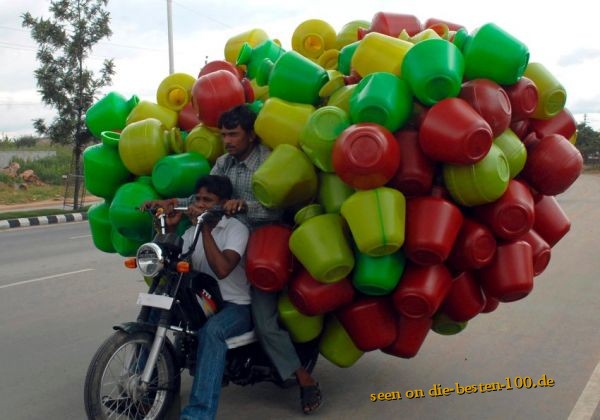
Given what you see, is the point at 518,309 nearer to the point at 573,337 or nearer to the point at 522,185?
the point at 573,337

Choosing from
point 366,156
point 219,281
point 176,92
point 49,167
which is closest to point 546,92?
point 366,156

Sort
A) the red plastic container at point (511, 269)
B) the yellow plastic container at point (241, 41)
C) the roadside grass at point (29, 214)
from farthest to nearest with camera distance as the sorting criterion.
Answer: the roadside grass at point (29, 214)
the yellow plastic container at point (241, 41)
the red plastic container at point (511, 269)

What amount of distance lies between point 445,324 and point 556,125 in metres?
1.21

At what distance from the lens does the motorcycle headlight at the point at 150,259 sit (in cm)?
306

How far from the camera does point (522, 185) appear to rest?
328 cm

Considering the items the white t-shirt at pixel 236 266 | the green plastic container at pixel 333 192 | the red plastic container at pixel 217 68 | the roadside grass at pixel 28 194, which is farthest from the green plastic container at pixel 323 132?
the roadside grass at pixel 28 194

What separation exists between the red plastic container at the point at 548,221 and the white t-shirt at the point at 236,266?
1.54 meters

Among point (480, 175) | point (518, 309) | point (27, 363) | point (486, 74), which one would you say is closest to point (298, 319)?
point (480, 175)

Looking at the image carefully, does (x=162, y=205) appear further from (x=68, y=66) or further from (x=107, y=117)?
(x=68, y=66)

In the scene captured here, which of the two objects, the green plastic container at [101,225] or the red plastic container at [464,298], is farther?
the green plastic container at [101,225]

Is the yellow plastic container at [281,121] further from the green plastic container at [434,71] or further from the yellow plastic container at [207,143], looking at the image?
the green plastic container at [434,71]

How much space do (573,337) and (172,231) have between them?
3248mm

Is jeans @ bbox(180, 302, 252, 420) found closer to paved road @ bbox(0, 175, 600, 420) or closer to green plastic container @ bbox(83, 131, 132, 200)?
paved road @ bbox(0, 175, 600, 420)

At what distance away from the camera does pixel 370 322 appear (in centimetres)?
329
